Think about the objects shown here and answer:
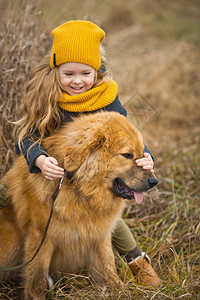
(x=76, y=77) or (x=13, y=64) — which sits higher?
(x=76, y=77)

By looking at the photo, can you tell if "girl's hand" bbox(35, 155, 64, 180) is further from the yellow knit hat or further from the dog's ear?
the yellow knit hat

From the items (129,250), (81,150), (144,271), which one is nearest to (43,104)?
(81,150)

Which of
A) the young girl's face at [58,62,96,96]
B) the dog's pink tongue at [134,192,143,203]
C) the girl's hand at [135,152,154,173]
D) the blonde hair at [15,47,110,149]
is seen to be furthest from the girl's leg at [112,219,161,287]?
the young girl's face at [58,62,96,96]

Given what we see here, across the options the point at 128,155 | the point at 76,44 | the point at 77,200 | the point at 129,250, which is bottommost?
the point at 129,250

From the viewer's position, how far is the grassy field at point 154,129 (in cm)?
286

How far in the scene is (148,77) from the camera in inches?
325

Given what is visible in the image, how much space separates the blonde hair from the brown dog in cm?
14

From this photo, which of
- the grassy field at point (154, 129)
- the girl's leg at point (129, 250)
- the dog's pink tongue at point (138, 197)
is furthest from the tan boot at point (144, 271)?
the dog's pink tongue at point (138, 197)

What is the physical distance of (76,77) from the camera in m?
2.68

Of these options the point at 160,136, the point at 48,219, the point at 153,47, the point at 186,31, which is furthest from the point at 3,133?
the point at 186,31

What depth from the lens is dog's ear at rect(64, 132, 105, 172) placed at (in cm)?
223

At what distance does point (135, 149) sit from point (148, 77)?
20.4ft

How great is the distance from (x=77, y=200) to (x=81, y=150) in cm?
45

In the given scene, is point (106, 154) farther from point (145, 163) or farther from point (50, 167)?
point (50, 167)
